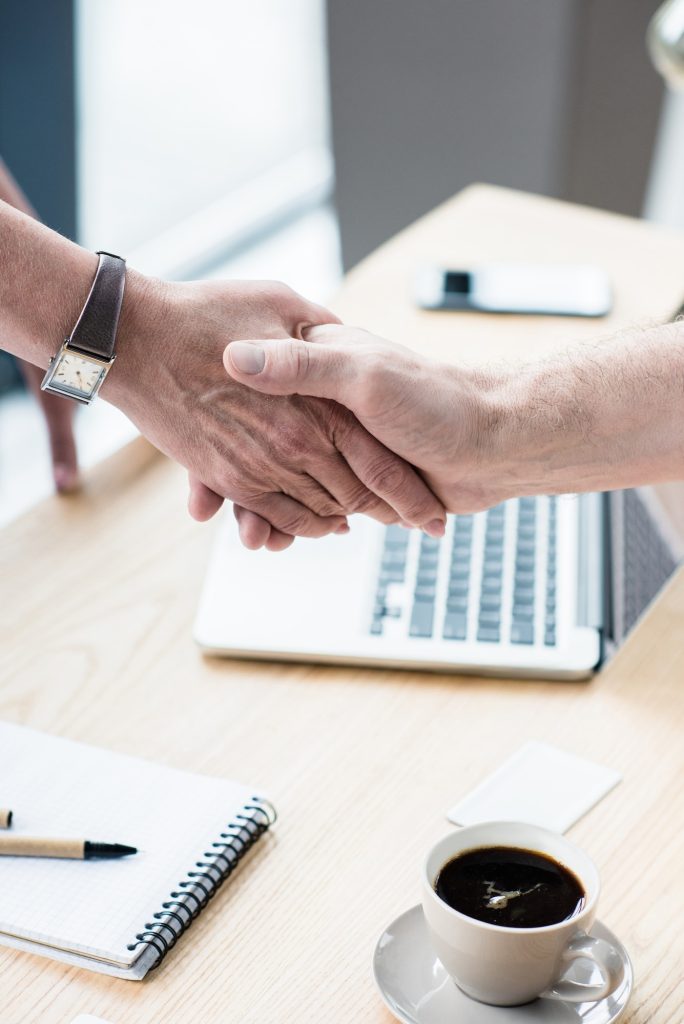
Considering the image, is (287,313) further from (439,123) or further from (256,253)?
(256,253)

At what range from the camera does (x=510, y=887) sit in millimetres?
632

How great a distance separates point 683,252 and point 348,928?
1230 mm

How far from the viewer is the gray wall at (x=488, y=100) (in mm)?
2771

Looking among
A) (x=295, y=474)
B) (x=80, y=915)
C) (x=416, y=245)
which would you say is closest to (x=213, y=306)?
(x=295, y=474)

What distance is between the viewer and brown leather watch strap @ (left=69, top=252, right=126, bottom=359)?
95 centimetres

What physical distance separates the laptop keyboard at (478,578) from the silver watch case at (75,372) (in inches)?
12.1

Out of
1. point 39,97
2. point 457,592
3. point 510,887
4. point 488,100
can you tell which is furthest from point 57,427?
point 488,100

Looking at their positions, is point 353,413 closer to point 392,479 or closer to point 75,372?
point 392,479

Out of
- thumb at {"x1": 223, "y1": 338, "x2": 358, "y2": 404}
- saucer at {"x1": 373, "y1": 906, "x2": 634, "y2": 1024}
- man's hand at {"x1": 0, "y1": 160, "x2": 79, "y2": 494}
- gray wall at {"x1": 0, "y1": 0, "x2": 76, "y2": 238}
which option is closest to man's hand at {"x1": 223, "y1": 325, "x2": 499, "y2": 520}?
thumb at {"x1": 223, "y1": 338, "x2": 358, "y2": 404}

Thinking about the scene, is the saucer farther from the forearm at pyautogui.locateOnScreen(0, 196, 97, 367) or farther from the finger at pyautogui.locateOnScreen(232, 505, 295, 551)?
the forearm at pyautogui.locateOnScreen(0, 196, 97, 367)

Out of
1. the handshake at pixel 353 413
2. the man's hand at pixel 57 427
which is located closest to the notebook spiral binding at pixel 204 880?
the handshake at pixel 353 413

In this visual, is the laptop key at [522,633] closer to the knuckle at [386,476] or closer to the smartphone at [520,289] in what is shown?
the knuckle at [386,476]

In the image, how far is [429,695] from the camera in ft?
3.00

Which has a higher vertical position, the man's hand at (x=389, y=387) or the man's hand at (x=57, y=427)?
the man's hand at (x=389, y=387)
